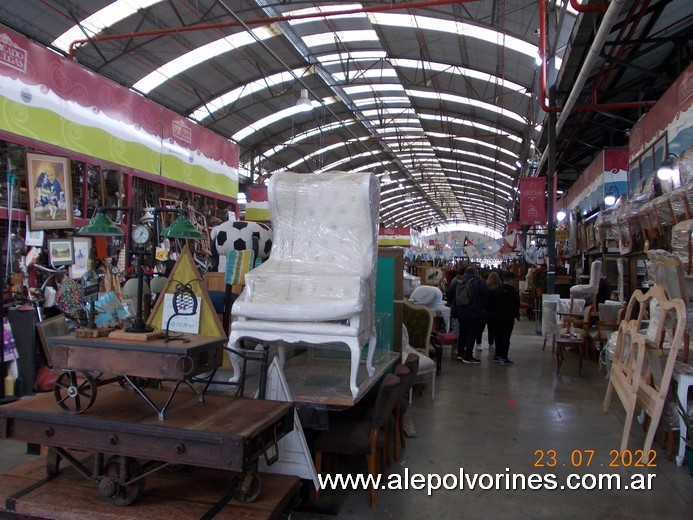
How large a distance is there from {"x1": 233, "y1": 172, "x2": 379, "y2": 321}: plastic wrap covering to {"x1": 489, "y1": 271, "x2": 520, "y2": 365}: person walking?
15.1ft

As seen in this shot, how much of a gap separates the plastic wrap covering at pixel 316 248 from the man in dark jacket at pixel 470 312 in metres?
4.32

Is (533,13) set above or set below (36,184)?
above

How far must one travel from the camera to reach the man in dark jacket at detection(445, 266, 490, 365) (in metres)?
7.80

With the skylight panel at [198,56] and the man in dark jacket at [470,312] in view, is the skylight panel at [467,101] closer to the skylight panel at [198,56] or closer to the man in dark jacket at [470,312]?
the skylight panel at [198,56]

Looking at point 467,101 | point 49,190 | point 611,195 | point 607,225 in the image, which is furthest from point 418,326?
point 467,101

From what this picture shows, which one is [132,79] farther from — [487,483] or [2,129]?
[487,483]

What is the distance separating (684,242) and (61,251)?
5.99 metres

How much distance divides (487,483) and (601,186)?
8830mm

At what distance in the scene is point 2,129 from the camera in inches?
188

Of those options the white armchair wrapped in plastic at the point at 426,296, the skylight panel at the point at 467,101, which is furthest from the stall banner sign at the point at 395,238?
the skylight panel at the point at 467,101

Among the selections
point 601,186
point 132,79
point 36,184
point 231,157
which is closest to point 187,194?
point 231,157

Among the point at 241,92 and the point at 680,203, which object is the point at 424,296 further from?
the point at 241,92

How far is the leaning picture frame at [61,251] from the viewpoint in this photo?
5.32 meters

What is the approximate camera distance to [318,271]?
12.1 feet
